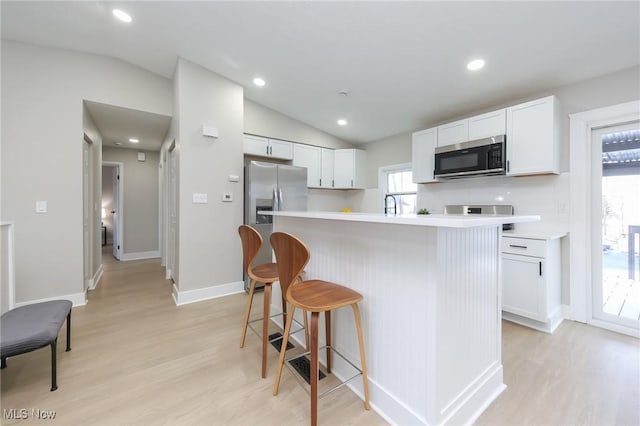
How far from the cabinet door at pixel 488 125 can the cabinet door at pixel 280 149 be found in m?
2.59

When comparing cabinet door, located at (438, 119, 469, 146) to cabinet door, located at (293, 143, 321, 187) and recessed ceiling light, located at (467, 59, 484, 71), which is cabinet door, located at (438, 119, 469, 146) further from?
cabinet door, located at (293, 143, 321, 187)

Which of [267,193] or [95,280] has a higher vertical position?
[267,193]

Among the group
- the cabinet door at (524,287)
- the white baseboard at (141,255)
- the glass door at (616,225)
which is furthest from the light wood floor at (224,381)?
the white baseboard at (141,255)

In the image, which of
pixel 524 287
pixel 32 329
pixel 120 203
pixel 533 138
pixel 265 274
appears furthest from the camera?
pixel 120 203

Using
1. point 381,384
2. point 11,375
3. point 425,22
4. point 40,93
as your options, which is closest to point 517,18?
point 425,22

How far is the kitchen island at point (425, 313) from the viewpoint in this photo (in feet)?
3.95

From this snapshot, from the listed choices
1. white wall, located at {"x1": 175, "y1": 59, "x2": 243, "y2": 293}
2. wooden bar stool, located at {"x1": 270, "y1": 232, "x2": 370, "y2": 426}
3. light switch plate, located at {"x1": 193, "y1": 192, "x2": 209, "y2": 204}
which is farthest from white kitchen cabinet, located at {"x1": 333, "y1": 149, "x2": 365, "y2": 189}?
wooden bar stool, located at {"x1": 270, "y1": 232, "x2": 370, "y2": 426}

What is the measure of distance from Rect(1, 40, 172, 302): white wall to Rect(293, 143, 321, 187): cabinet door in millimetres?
2486

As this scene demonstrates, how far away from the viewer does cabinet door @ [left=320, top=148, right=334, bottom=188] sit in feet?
15.4

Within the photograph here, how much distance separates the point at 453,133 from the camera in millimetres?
3268

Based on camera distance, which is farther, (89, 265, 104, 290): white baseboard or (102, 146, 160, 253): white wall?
(102, 146, 160, 253): white wall

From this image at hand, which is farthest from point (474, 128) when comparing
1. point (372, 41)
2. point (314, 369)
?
point (314, 369)

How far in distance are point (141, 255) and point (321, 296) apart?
5776 millimetres

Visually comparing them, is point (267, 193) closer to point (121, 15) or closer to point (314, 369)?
point (121, 15)
